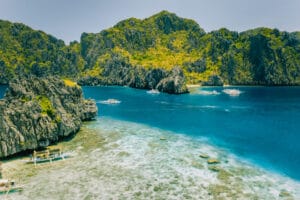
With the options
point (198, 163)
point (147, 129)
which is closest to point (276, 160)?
point (198, 163)

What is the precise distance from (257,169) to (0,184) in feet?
148

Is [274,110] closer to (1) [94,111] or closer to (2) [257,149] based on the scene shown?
(2) [257,149]

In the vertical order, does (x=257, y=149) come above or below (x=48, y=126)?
below

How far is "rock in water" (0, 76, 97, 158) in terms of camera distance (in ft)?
192

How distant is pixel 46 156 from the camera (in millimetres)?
59031

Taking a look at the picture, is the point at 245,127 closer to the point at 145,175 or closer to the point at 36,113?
the point at 145,175

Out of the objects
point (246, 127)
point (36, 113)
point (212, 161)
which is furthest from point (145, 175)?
point (246, 127)

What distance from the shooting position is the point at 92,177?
50000mm

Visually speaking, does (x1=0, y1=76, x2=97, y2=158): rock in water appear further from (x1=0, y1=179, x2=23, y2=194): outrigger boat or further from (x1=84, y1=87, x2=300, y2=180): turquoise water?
(x1=84, y1=87, x2=300, y2=180): turquoise water

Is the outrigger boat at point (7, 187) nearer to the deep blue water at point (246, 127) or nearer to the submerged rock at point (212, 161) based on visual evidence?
the submerged rock at point (212, 161)

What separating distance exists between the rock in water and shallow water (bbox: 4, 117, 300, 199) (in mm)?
4014

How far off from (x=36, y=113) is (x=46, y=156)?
1201cm

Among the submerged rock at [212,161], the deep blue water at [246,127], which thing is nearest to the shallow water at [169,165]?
the deep blue water at [246,127]

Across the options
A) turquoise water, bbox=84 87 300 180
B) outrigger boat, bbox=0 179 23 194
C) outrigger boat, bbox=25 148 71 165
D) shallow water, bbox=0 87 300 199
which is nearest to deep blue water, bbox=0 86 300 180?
turquoise water, bbox=84 87 300 180
